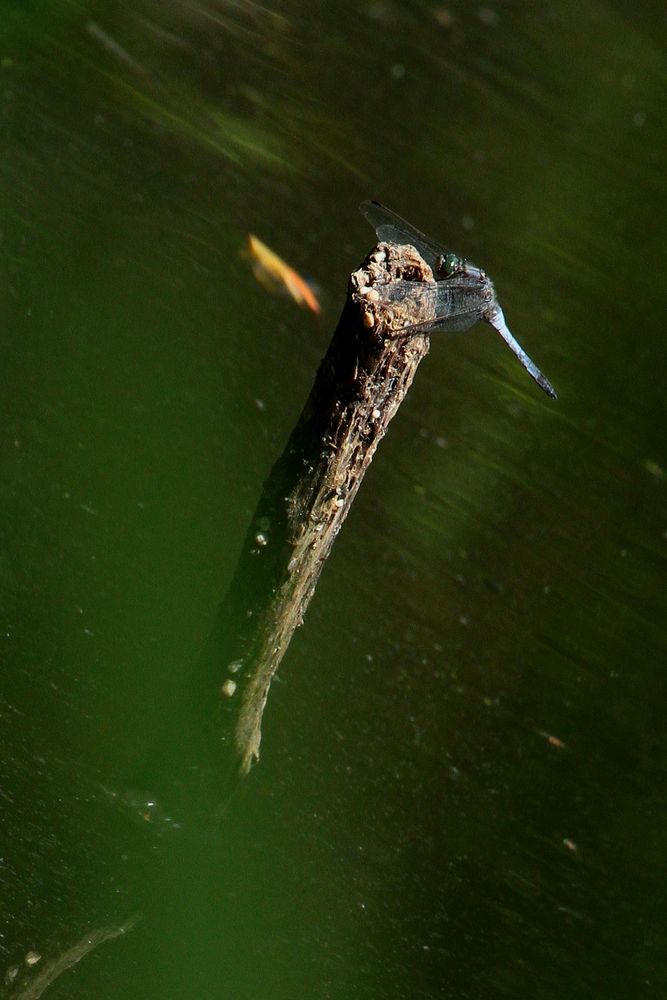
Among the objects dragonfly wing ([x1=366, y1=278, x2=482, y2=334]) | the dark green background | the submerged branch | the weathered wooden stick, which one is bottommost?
the submerged branch

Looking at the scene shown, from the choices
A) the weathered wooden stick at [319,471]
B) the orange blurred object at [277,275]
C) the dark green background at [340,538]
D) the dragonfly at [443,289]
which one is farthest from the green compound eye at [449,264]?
the orange blurred object at [277,275]

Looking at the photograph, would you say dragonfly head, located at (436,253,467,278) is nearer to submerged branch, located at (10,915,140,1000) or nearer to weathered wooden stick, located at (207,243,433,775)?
weathered wooden stick, located at (207,243,433,775)

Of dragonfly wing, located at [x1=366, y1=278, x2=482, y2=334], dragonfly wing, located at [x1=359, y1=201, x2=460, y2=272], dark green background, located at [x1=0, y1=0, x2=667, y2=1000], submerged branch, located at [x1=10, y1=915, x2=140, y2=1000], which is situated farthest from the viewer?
dragonfly wing, located at [x1=359, y1=201, x2=460, y2=272]

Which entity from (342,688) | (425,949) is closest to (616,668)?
(342,688)

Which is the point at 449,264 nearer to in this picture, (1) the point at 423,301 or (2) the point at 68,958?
(1) the point at 423,301

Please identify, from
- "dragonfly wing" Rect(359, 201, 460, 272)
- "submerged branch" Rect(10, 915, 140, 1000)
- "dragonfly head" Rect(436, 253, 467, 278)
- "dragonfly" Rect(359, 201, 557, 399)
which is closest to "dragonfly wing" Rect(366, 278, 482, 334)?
"dragonfly" Rect(359, 201, 557, 399)

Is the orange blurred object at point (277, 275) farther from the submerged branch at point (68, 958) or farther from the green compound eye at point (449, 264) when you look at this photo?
the submerged branch at point (68, 958)

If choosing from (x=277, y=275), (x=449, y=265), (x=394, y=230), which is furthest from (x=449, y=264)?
(x=277, y=275)
